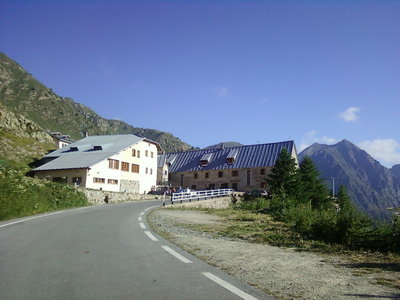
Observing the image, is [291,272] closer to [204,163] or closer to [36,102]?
[204,163]

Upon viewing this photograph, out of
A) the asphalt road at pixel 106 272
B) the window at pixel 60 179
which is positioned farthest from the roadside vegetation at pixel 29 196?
the window at pixel 60 179

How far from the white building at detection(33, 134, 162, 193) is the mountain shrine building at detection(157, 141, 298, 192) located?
10190mm

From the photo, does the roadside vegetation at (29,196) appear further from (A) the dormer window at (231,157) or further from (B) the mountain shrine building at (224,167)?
(A) the dormer window at (231,157)

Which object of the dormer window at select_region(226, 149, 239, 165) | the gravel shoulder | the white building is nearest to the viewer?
the gravel shoulder

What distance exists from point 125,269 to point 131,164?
44.9 meters

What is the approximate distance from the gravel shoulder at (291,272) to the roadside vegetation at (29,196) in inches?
471

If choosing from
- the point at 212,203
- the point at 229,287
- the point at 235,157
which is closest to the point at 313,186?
the point at 235,157

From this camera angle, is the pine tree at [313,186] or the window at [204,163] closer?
the pine tree at [313,186]

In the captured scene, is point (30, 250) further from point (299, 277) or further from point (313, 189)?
point (313, 189)

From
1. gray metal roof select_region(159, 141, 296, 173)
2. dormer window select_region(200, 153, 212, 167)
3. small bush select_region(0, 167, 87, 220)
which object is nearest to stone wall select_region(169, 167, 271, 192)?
gray metal roof select_region(159, 141, 296, 173)

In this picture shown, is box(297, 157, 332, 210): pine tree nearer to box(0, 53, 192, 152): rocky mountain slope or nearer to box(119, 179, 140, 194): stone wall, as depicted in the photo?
box(119, 179, 140, 194): stone wall

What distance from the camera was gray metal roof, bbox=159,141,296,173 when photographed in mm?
58631

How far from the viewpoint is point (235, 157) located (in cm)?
Result: 6178

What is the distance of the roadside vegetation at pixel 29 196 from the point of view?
56.4ft
